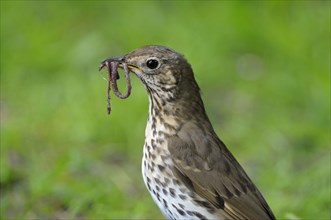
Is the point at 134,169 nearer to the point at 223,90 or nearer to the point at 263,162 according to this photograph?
the point at 263,162

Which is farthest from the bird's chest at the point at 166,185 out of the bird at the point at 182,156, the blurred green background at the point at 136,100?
the blurred green background at the point at 136,100

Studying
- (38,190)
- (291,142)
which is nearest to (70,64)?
(291,142)

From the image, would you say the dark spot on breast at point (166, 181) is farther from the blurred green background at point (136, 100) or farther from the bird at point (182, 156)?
the blurred green background at point (136, 100)

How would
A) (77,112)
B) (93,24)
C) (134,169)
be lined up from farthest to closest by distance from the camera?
(93,24), (77,112), (134,169)

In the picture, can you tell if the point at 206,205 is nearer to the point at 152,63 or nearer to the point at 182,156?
the point at 182,156

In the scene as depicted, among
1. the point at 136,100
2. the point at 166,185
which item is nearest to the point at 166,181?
the point at 166,185

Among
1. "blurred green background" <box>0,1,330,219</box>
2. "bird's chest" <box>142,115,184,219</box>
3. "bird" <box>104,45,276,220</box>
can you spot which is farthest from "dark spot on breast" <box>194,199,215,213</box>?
"blurred green background" <box>0,1,330,219</box>
